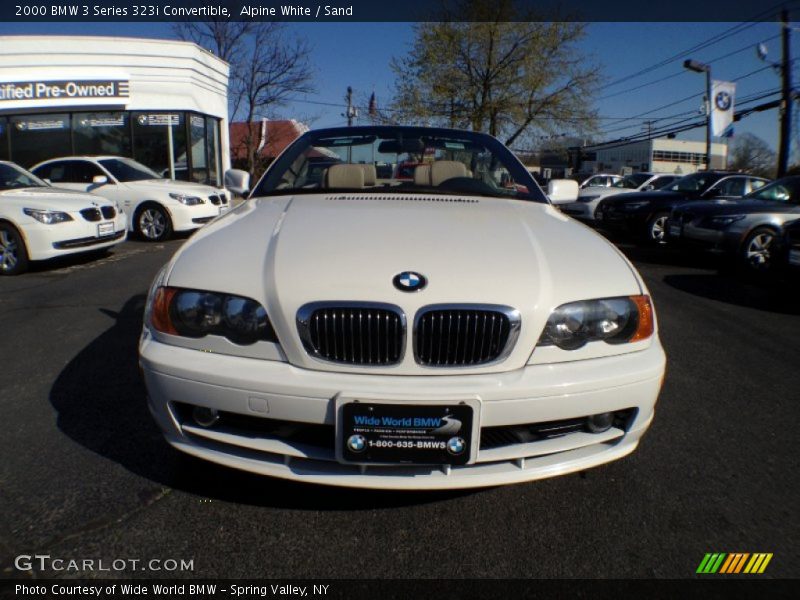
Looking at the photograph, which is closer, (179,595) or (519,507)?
(179,595)

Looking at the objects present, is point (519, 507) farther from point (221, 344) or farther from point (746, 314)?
point (746, 314)

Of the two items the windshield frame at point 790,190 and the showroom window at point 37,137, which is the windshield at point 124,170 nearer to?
the showroom window at point 37,137

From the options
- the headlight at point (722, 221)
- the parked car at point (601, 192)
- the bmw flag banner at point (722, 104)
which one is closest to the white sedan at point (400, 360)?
the headlight at point (722, 221)

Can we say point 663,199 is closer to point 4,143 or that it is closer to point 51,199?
point 51,199

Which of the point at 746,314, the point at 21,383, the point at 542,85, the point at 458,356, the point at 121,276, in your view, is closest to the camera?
the point at 458,356

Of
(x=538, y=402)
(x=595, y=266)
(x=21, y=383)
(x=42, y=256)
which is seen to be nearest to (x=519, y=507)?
(x=538, y=402)

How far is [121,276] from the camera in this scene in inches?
280

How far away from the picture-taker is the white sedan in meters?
1.85

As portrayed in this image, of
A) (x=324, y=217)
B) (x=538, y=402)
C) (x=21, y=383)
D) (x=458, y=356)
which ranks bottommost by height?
(x=21, y=383)

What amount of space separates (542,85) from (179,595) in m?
26.0

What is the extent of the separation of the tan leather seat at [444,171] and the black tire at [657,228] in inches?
341

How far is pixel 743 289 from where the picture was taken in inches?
278

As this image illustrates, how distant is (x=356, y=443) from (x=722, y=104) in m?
29.9

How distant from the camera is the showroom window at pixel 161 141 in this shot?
17.2 m
